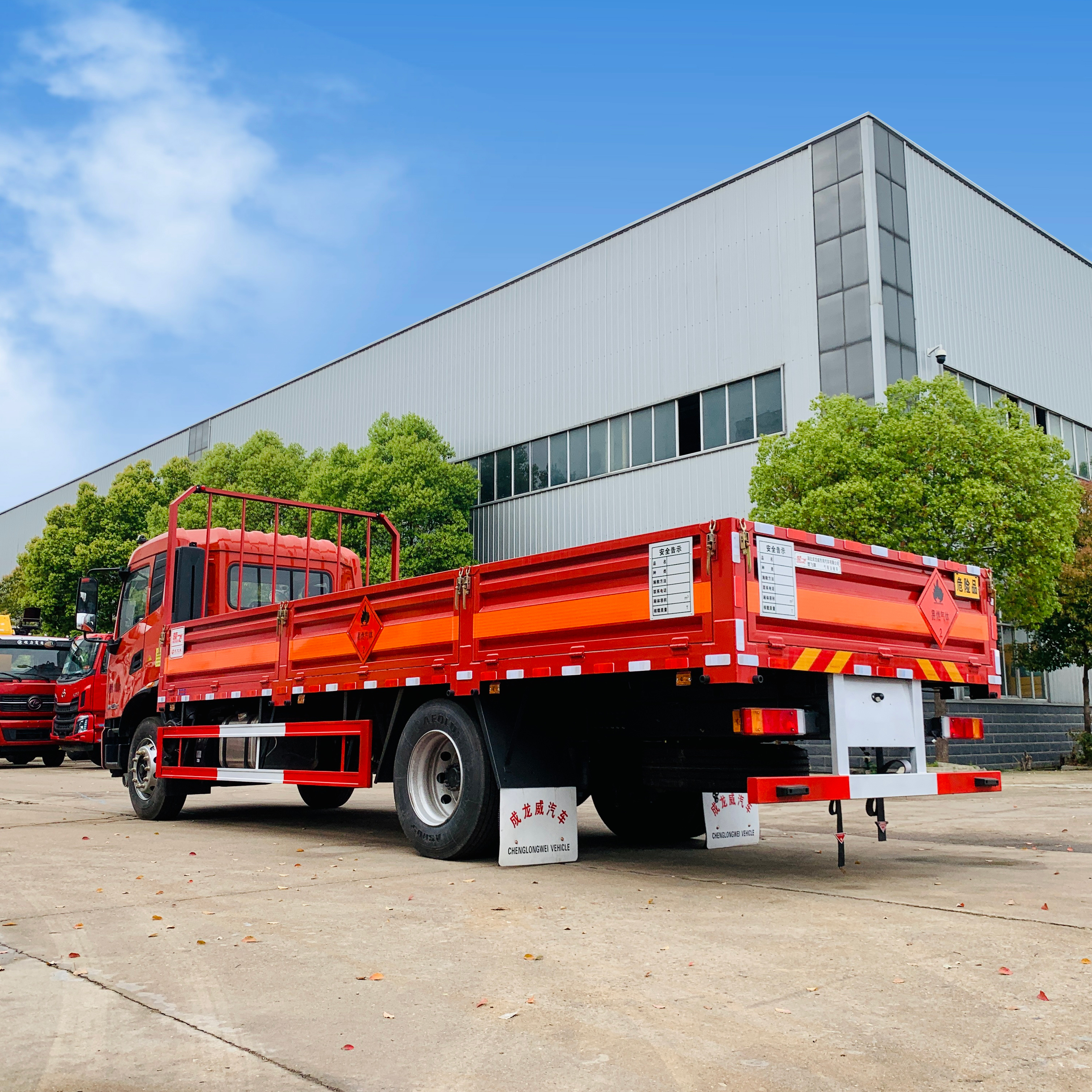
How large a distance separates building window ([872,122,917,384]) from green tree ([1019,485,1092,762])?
524cm

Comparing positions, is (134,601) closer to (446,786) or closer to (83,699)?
(83,699)

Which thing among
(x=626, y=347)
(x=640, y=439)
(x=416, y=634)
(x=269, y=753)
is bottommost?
(x=269, y=753)

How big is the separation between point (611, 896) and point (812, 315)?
22590mm

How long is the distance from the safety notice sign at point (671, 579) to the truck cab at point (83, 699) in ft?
26.5

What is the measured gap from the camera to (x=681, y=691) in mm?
7453

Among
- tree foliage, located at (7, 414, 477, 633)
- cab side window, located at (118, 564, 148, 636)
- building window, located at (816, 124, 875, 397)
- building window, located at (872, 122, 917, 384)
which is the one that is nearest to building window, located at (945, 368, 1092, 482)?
building window, located at (872, 122, 917, 384)

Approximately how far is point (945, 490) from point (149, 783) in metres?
15.2

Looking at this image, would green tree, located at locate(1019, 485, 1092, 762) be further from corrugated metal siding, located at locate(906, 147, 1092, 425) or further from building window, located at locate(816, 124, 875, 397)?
building window, located at locate(816, 124, 875, 397)

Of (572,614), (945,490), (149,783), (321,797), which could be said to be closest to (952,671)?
(572,614)

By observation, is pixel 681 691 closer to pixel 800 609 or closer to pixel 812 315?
pixel 800 609

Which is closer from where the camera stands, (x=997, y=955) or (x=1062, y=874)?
(x=997, y=955)

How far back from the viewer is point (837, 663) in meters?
6.90

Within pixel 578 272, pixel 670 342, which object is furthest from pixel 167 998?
pixel 578 272

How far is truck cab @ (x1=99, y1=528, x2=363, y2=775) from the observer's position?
11789 mm
